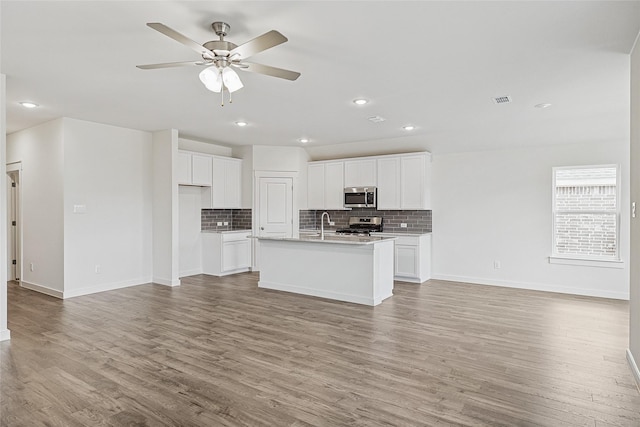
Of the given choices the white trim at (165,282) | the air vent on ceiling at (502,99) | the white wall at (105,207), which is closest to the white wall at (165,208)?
the white trim at (165,282)

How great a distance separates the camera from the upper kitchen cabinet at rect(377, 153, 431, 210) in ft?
22.6

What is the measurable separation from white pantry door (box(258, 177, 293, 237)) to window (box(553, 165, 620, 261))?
4.75 metres

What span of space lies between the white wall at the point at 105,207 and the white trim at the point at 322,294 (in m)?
2.21

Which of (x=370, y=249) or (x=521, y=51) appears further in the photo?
(x=370, y=249)

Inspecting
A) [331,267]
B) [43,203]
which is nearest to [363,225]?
[331,267]

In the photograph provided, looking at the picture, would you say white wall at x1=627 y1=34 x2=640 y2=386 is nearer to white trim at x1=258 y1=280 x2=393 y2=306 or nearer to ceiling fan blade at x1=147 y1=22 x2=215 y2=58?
white trim at x1=258 y1=280 x2=393 y2=306

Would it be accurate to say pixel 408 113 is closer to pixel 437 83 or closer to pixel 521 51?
pixel 437 83

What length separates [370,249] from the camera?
5.04 meters

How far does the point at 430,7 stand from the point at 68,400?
137 inches

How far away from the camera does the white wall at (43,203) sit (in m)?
5.46

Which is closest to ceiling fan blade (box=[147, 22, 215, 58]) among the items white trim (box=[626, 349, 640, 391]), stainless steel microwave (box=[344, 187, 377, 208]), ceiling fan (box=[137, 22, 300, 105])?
ceiling fan (box=[137, 22, 300, 105])

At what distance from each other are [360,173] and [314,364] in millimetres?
4883

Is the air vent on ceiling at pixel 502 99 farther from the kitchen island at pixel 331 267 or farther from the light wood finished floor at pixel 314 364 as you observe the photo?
the light wood finished floor at pixel 314 364

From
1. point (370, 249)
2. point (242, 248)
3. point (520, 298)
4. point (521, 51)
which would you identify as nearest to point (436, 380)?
point (370, 249)
